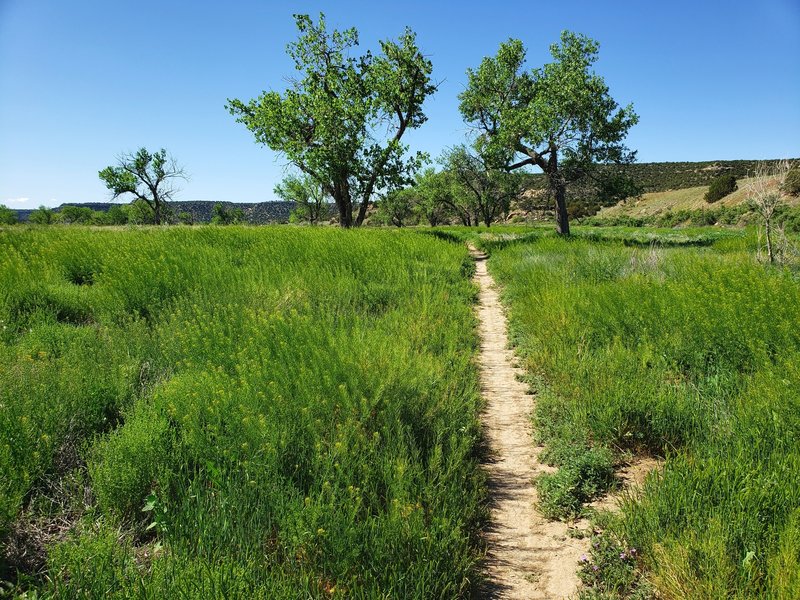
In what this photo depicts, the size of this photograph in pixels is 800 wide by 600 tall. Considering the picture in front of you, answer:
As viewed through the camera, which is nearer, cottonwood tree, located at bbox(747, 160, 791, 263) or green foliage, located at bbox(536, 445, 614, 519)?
green foliage, located at bbox(536, 445, 614, 519)

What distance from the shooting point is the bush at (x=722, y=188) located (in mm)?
54031

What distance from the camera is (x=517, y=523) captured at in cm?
324

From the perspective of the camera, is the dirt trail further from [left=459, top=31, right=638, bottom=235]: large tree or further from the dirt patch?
[left=459, top=31, right=638, bottom=235]: large tree

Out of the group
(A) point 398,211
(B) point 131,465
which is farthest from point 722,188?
(B) point 131,465

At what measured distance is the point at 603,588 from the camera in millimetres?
2578

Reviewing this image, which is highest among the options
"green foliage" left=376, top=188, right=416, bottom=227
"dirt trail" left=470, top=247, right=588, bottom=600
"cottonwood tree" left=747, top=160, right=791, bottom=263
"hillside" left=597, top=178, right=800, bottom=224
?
"green foliage" left=376, top=188, right=416, bottom=227

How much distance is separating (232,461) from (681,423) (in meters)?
3.75

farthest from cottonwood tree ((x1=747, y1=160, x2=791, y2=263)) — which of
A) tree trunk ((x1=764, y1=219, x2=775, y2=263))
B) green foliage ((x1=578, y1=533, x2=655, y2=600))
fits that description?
green foliage ((x1=578, y1=533, x2=655, y2=600))

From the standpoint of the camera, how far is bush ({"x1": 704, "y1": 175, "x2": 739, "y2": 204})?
5403 cm

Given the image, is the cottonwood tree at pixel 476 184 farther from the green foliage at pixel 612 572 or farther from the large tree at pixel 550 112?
the green foliage at pixel 612 572

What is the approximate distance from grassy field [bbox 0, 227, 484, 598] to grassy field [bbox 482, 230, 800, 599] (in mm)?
884

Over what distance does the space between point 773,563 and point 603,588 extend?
0.85 m

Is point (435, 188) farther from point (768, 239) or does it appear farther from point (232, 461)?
point (232, 461)

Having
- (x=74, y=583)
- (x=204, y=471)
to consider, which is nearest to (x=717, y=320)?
(x=204, y=471)
